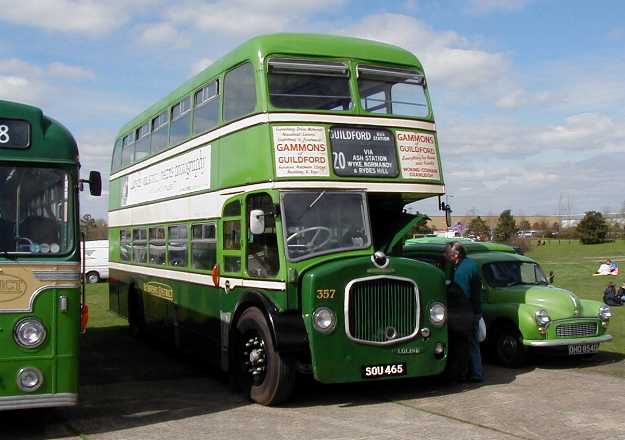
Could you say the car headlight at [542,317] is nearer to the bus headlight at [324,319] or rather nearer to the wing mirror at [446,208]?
the wing mirror at [446,208]

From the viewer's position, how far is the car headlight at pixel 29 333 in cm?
757

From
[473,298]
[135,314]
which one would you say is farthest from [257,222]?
[135,314]

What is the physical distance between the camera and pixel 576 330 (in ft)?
39.5

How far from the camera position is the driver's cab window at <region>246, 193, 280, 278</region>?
9602 millimetres

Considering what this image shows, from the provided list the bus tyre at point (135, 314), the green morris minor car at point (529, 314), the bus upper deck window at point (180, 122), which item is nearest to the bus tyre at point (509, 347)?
the green morris minor car at point (529, 314)

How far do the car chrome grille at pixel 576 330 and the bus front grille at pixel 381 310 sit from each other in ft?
11.0

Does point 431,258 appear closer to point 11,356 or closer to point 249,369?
point 249,369

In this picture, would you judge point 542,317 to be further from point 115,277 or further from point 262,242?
point 115,277

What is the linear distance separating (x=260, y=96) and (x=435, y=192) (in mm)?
2652

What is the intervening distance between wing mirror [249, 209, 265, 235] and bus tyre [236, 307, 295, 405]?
39.7 inches

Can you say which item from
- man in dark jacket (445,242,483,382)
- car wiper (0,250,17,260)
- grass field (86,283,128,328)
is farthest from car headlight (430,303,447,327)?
grass field (86,283,128,328)

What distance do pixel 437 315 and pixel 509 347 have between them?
9.90ft

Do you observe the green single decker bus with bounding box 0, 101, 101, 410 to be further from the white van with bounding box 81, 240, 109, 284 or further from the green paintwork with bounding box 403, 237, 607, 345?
the white van with bounding box 81, 240, 109, 284

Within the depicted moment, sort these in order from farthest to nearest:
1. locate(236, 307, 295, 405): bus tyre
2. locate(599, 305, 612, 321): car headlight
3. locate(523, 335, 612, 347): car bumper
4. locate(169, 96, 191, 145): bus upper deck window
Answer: locate(169, 96, 191, 145): bus upper deck window < locate(599, 305, 612, 321): car headlight < locate(523, 335, 612, 347): car bumper < locate(236, 307, 295, 405): bus tyre
